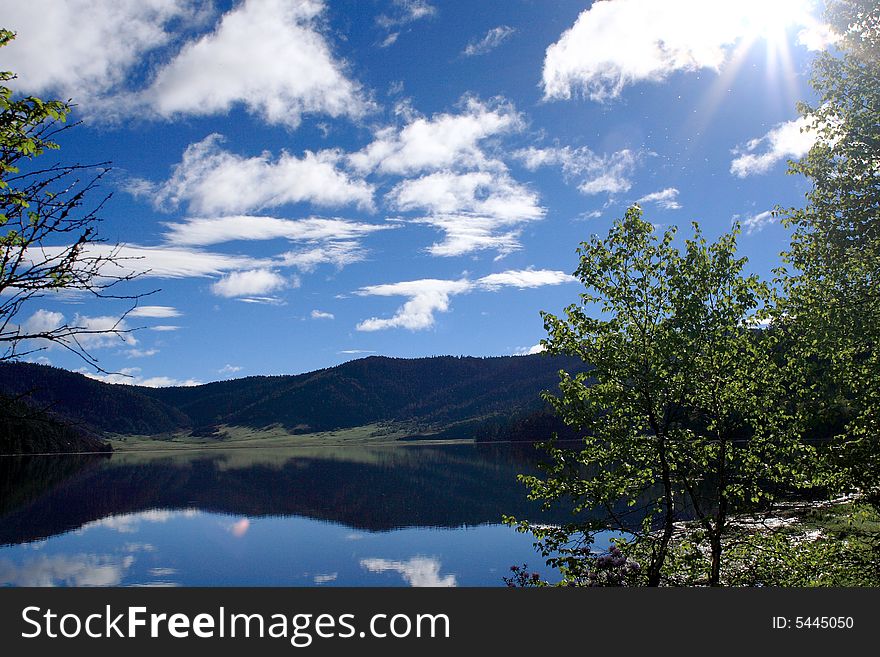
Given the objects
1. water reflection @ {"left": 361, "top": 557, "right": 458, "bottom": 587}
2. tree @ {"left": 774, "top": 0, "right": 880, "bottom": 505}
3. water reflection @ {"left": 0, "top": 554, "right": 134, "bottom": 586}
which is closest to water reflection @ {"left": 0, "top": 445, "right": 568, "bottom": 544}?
water reflection @ {"left": 0, "top": 554, "right": 134, "bottom": 586}

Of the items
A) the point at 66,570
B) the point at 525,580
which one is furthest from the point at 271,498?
the point at 525,580

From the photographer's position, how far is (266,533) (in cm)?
8438

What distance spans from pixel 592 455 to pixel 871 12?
15817mm

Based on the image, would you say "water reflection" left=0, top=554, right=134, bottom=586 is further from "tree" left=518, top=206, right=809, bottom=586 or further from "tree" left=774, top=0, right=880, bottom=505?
"tree" left=774, top=0, right=880, bottom=505

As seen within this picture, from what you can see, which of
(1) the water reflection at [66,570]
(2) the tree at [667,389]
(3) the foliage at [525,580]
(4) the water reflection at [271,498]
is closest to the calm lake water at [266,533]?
(1) the water reflection at [66,570]

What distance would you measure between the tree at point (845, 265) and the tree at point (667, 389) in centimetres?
145

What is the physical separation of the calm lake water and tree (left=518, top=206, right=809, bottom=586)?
3274 centimetres

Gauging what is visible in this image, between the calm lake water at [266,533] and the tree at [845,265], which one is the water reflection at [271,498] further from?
the tree at [845,265]

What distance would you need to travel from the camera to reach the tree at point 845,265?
16.6 metres

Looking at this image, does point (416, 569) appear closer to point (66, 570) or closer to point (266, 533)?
point (66, 570)

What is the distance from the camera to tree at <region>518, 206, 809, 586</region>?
15.4 metres

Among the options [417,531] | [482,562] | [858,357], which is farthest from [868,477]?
[417,531]

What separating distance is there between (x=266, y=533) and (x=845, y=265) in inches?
3180

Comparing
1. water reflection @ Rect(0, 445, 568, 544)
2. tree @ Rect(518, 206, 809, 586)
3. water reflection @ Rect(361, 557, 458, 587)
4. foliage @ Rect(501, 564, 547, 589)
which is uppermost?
tree @ Rect(518, 206, 809, 586)
